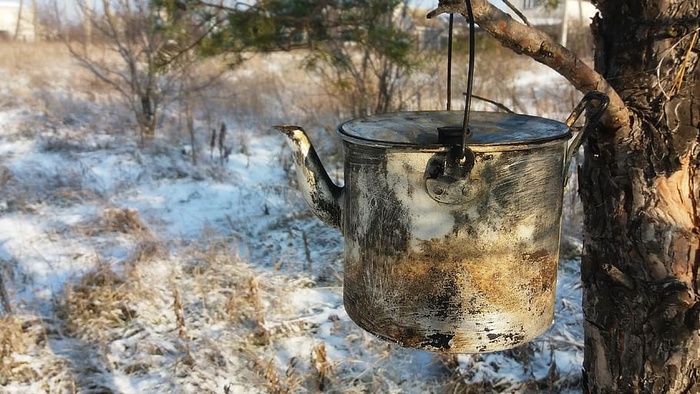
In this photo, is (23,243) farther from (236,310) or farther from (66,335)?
(236,310)

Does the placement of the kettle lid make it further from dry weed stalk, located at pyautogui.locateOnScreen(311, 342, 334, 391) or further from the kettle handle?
dry weed stalk, located at pyautogui.locateOnScreen(311, 342, 334, 391)

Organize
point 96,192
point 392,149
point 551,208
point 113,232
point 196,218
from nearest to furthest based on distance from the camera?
point 392,149 < point 551,208 < point 113,232 < point 196,218 < point 96,192

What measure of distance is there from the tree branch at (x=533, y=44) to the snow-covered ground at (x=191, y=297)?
1818 millimetres

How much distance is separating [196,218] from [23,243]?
127cm

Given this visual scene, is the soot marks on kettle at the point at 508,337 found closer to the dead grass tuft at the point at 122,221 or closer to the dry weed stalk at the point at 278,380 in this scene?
the dry weed stalk at the point at 278,380

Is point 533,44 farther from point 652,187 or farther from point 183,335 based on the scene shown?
point 183,335

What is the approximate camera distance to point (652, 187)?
60.6 inches

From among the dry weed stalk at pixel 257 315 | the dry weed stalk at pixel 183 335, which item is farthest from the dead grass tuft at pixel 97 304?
the dry weed stalk at pixel 257 315

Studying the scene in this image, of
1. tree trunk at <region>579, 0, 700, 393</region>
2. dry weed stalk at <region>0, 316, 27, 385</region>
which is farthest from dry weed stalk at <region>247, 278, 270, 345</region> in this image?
tree trunk at <region>579, 0, 700, 393</region>

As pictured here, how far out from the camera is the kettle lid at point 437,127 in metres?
1.07

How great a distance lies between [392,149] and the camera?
1051 millimetres

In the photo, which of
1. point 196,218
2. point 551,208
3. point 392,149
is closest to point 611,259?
point 551,208

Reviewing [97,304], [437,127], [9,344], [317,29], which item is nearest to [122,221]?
[97,304]

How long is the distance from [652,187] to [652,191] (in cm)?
1
